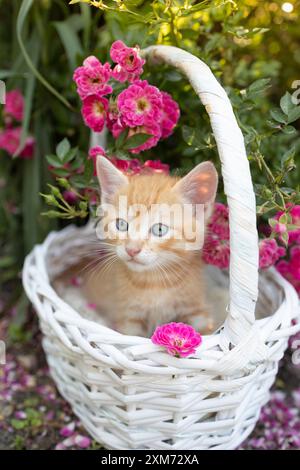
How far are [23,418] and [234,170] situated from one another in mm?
958

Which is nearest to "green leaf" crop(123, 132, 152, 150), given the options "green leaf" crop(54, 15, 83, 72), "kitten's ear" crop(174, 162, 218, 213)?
"kitten's ear" crop(174, 162, 218, 213)

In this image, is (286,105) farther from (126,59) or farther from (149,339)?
(149,339)

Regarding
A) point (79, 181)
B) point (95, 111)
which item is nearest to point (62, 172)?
point (79, 181)

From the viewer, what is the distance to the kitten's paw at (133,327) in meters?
1.29

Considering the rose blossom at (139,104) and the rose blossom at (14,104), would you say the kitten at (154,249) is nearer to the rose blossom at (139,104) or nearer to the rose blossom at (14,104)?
the rose blossom at (139,104)

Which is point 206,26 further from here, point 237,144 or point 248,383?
point 248,383

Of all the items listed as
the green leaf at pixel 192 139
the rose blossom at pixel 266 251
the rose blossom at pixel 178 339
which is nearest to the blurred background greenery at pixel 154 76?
the green leaf at pixel 192 139

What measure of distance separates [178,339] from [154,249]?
228mm

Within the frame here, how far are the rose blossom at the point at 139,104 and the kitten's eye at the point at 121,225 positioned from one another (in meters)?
0.22

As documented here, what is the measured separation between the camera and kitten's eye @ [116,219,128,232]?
119 centimetres

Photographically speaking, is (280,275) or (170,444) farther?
(280,275)

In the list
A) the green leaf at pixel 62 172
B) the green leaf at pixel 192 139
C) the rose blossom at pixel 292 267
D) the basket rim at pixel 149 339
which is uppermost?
the green leaf at pixel 192 139

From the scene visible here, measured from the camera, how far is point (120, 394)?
109 cm
